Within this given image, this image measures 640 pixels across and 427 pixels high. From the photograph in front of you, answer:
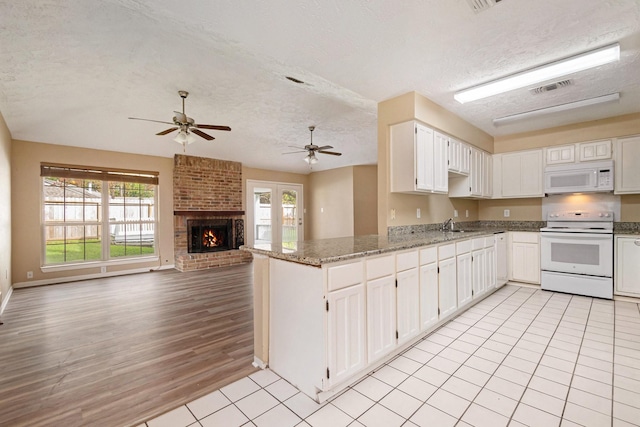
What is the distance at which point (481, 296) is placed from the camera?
12.1ft

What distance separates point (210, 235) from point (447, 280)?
5.36m

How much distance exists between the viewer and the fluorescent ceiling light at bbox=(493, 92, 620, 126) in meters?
3.34

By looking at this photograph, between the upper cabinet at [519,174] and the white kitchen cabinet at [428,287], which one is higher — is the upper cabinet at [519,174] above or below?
above

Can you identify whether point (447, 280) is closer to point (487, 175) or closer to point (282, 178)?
point (487, 175)

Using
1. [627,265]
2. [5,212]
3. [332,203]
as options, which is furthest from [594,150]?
[5,212]

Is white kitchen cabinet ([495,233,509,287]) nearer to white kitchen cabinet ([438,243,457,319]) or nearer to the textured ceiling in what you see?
white kitchen cabinet ([438,243,457,319])

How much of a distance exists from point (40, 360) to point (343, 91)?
3.91 metres

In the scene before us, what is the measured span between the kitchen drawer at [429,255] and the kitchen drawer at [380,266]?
1.50ft

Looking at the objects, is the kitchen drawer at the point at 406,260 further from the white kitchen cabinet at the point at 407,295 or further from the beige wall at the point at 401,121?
the beige wall at the point at 401,121

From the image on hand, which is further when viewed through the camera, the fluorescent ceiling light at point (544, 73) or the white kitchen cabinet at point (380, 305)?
the fluorescent ceiling light at point (544, 73)

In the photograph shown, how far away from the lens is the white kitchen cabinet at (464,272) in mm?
3145

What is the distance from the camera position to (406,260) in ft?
7.84

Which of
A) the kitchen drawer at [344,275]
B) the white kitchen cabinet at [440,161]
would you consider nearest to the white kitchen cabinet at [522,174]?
the white kitchen cabinet at [440,161]

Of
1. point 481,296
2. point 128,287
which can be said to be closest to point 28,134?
point 128,287
